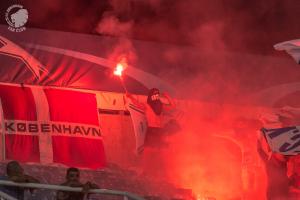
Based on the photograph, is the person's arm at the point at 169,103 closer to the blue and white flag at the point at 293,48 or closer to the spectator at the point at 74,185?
the blue and white flag at the point at 293,48

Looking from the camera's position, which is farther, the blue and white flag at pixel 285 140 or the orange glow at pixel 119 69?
the orange glow at pixel 119 69

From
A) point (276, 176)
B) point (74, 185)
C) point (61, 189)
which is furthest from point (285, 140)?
point (61, 189)

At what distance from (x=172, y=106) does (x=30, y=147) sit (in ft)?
9.25

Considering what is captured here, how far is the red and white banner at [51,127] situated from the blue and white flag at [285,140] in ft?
12.1

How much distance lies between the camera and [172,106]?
11.4 m

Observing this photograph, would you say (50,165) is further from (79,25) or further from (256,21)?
(256,21)

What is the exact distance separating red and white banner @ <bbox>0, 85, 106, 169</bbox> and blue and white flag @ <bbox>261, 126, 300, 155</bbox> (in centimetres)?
367

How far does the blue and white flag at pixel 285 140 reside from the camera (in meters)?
8.07

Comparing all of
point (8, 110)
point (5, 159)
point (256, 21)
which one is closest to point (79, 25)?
point (8, 110)

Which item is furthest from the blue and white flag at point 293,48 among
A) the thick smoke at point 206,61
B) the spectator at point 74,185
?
the spectator at point 74,185

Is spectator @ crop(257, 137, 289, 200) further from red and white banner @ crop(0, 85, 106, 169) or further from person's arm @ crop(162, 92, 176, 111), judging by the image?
red and white banner @ crop(0, 85, 106, 169)

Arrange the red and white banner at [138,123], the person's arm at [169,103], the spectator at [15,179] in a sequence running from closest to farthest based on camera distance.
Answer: the spectator at [15,179]
the red and white banner at [138,123]
the person's arm at [169,103]

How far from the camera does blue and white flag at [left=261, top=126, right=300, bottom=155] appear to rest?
807 cm

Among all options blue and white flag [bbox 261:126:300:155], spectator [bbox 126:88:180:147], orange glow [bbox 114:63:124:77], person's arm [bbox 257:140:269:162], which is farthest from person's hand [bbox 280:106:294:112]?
blue and white flag [bbox 261:126:300:155]
